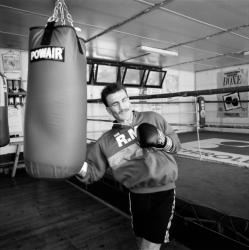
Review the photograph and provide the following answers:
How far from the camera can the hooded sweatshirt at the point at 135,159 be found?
1.26 meters

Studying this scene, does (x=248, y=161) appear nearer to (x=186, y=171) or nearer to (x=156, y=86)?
(x=186, y=171)

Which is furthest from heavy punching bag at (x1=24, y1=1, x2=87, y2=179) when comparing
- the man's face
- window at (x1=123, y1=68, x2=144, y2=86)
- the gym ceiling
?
window at (x1=123, y1=68, x2=144, y2=86)

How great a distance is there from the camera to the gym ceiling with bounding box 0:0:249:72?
264 cm

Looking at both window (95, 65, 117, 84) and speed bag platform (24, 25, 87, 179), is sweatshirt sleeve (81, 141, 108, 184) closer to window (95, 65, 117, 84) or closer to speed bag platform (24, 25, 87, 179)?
speed bag platform (24, 25, 87, 179)

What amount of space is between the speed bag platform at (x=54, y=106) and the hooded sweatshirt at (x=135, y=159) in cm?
29

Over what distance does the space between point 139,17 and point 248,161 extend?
2194 millimetres

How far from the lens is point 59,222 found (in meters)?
2.39

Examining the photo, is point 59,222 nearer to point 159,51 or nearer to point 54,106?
point 54,106

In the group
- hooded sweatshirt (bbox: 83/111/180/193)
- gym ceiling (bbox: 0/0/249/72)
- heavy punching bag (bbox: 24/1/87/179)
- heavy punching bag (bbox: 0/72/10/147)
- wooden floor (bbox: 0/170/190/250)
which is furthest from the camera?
gym ceiling (bbox: 0/0/249/72)

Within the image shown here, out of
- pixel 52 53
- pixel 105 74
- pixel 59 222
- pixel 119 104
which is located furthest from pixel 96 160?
pixel 105 74

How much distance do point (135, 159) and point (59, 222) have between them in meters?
1.50

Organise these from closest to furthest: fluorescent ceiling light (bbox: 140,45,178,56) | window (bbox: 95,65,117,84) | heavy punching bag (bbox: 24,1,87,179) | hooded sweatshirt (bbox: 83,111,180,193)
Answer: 1. heavy punching bag (bbox: 24,1,87,179)
2. hooded sweatshirt (bbox: 83,111,180,193)
3. fluorescent ceiling light (bbox: 140,45,178,56)
4. window (bbox: 95,65,117,84)

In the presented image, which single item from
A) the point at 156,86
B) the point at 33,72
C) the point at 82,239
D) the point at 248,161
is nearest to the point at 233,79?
the point at 156,86

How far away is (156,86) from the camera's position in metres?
6.77
